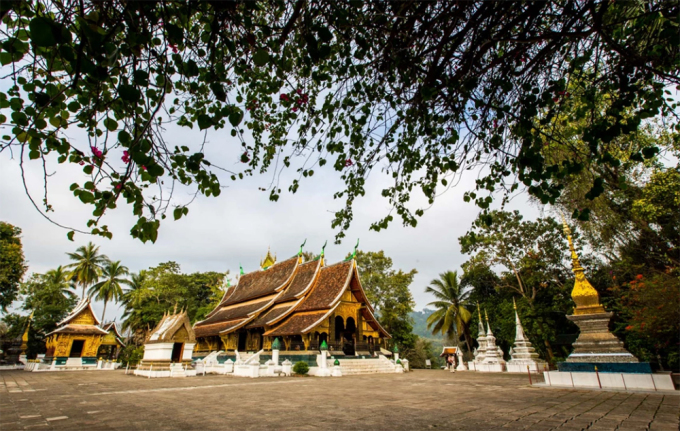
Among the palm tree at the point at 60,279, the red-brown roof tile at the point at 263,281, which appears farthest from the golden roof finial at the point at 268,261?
the palm tree at the point at 60,279

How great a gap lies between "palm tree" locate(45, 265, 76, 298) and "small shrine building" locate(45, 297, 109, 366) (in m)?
8.58

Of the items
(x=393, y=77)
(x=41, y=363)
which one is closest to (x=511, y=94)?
(x=393, y=77)

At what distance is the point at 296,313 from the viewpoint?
18.8 m

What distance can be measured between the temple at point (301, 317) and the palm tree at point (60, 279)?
56.8 ft

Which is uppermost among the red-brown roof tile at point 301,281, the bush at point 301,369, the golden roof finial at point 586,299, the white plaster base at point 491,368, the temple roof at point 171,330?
the red-brown roof tile at point 301,281

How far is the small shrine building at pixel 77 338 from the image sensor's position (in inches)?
889

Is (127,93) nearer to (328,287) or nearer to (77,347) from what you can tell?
(328,287)

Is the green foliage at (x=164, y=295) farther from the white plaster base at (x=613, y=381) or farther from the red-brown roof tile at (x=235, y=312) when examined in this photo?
the white plaster base at (x=613, y=381)

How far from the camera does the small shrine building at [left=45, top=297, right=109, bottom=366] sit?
22578 mm

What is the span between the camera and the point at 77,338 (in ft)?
76.3

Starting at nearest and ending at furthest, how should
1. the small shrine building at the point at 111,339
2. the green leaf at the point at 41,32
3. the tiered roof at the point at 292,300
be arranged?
the green leaf at the point at 41,32, the tiered roof at the point at 292,300, the small shrine building at the point at 111,339

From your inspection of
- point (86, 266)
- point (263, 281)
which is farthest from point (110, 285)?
point (263, 281)

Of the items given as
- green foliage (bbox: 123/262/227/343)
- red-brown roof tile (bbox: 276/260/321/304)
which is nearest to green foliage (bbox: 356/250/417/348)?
red-brown roof tile (bbox: 276/260/321/304)

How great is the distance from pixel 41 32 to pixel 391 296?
27.1 metres
